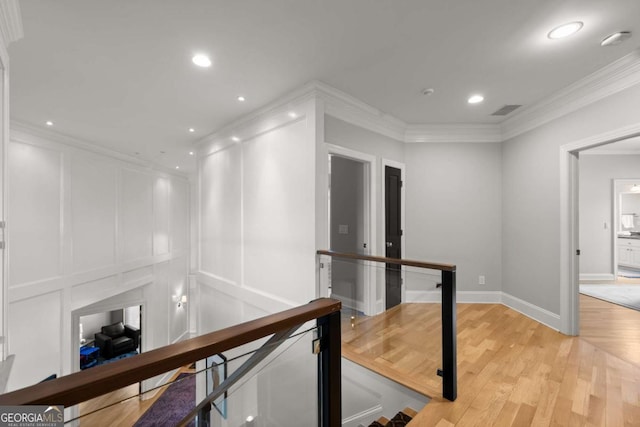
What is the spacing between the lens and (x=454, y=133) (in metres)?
4.48

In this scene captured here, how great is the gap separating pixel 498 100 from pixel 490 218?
1785 mm

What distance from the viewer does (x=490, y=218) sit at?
4418 mm

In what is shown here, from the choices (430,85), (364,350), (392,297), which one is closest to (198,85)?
(430,85)

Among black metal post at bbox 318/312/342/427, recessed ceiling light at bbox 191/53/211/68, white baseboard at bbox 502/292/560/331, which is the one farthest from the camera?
white baseboard at bbox 502/292/560/331

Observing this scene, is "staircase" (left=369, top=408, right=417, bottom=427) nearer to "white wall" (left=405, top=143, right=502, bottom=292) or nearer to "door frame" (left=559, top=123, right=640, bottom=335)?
"door frame" (left=559, top=123, right=640, bottom=335)

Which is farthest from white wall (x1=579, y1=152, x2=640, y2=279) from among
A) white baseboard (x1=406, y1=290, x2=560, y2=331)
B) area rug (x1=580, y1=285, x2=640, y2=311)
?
white baseboard (x1=406, y1=290, x2=560, y2=331)

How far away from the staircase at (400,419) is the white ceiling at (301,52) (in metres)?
3.10

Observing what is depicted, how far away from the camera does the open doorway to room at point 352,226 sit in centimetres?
298

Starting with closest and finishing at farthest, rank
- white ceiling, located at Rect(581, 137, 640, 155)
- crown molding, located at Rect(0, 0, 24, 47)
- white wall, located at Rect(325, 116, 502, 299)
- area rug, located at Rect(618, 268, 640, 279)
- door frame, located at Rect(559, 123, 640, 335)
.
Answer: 1. crown molding, located at Rect(0, 0, 24, 47)
2. door frame, located at Rect(559, 123, 640, 335)
3. white wall, located at Rect(325, 116, 502, 299)
4. white ceiling, located at Rect(581, 137, 640, 155)
5. area rug, located at Rect(618, 268, 640, 279)

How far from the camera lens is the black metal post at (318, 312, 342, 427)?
122cm

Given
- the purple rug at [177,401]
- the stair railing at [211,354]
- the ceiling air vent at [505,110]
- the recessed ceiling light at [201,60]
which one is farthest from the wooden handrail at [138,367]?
the ceiling air vent at [505,110]

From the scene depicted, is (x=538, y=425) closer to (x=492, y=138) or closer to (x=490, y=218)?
(x=490, y=218)

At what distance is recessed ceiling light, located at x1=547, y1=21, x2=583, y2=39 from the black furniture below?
42.8 ft

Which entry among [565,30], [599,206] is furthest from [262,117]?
[599,206]
